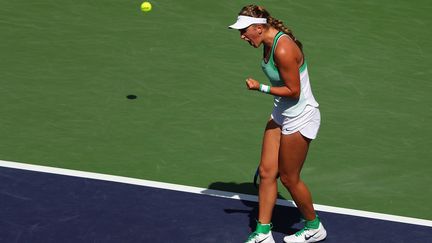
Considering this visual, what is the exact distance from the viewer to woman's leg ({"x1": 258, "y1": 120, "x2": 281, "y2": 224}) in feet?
32.1

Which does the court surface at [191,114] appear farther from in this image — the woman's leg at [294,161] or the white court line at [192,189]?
the woman's leg at [294,161]

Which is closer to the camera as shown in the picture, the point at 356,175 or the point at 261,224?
the point at 261,224

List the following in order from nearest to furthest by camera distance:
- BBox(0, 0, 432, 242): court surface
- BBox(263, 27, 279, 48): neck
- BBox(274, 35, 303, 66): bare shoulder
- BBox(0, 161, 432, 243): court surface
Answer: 1. BBox(274, 35, 303, 66): bare shoulder
2. BBox(263, 27, 279, 48): neck
3. BBox(0, 161, 432, 243): court surface
4. BBox(0, 0, 432, 242): court surface

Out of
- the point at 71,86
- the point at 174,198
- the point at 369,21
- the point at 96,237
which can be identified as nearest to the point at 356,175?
the point at 174,198

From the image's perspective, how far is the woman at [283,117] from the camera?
922 cm

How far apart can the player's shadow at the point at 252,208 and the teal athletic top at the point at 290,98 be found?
140 cm

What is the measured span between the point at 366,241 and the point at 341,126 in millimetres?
2814

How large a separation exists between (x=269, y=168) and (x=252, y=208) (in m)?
1.02

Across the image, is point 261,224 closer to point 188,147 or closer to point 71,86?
point 188,147

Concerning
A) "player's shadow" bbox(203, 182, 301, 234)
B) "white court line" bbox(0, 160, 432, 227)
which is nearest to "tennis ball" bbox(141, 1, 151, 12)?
"white court line" bbox(0, 160, 432, 227)

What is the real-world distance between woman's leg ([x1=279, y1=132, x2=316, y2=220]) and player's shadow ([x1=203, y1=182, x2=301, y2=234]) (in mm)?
640

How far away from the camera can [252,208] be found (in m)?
10.7

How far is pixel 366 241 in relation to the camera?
1011 centimetres

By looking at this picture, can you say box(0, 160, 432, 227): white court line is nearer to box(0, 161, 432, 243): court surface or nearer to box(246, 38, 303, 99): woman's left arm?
box(0, 161, 432, 243): court surface
